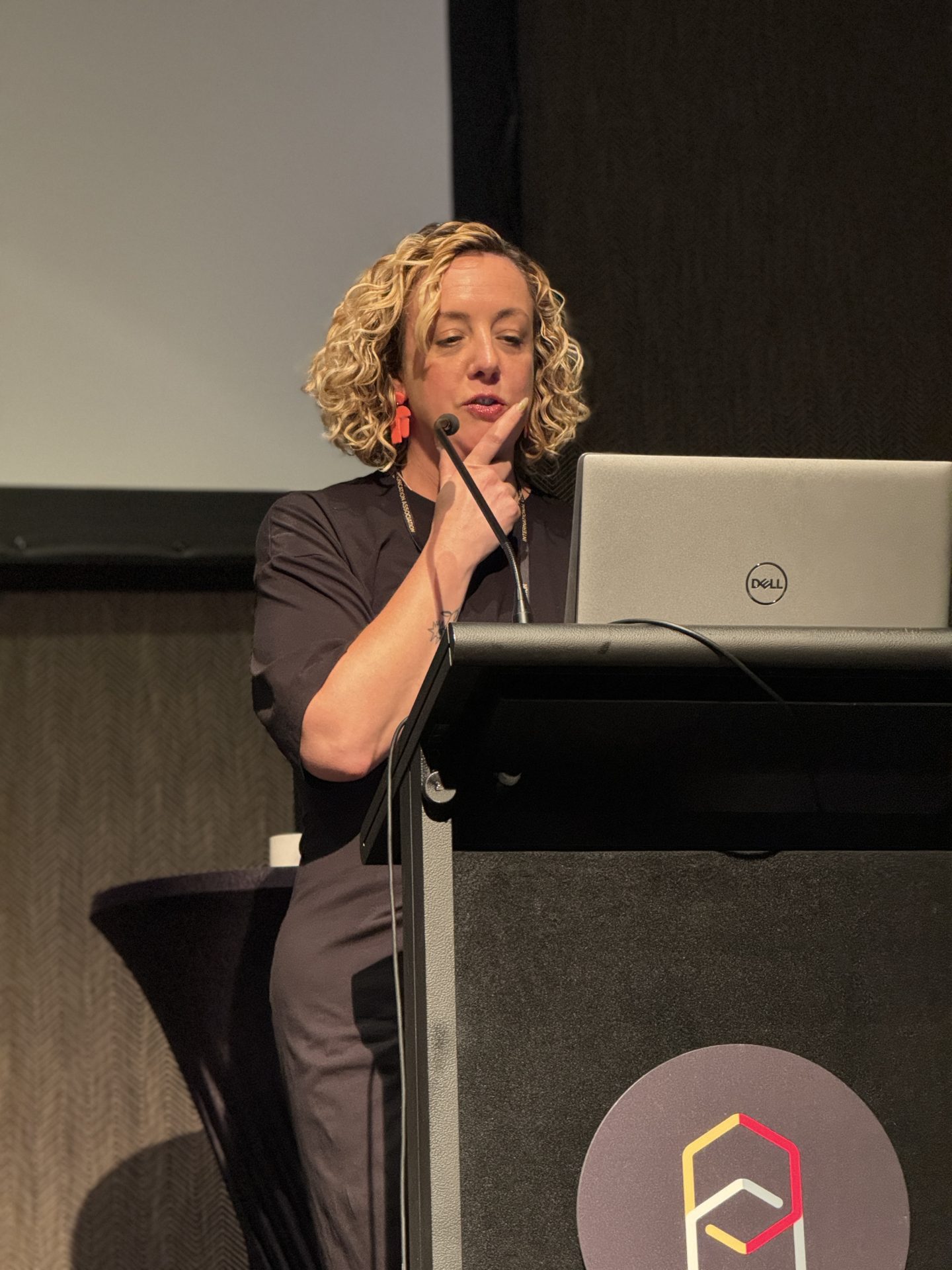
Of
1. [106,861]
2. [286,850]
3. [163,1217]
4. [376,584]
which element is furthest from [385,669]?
[163,1217]

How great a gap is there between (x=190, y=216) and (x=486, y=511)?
182cm

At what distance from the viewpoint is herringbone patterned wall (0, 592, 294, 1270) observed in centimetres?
272

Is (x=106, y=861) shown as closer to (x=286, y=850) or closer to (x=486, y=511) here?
(x=286, y=850)

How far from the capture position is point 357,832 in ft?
4.75

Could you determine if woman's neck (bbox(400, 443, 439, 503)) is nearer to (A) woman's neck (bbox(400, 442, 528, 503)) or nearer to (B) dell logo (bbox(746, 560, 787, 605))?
(A) woman's neck (bbox(400, 442, 528, 503))

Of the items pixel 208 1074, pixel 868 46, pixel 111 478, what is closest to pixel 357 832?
pixel 208 1074

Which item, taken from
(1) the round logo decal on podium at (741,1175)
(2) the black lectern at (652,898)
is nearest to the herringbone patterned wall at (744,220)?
(2) the black lectern at (652,898)

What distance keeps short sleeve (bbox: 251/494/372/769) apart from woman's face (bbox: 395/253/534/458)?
197 millimetres

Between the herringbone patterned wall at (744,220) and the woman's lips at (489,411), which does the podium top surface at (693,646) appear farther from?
the herringbone patterned wall at (744,220)

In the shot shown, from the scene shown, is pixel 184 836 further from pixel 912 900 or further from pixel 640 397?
pixel 912 900

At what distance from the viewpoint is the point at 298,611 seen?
1.49 m

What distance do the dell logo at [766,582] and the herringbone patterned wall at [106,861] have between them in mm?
1928

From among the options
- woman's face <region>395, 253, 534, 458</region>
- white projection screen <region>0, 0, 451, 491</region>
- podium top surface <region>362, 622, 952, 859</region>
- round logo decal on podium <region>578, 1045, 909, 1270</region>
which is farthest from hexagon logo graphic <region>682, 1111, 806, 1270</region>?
white projection screen <region>0, 0, 451, 491</region>

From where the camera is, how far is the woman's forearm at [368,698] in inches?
51.1
